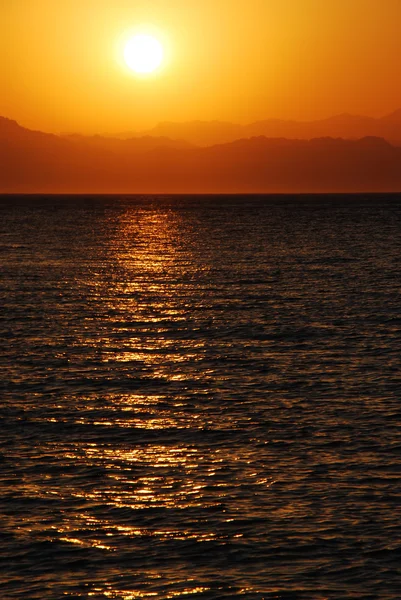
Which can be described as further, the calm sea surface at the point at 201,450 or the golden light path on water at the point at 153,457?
the golden light path on water at the point at 153,457

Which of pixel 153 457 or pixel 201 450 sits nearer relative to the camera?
pixel 153 457

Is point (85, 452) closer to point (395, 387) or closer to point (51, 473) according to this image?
point (51, 473)

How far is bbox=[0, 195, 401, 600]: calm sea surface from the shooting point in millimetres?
25922

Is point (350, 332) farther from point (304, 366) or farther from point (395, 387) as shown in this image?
point (395, 387)

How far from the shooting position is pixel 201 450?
1410 inches

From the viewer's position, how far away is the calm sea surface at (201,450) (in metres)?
25.9

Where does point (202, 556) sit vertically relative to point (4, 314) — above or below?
below

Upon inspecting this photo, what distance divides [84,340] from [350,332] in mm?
16894

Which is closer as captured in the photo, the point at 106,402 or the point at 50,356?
the point at 106,402

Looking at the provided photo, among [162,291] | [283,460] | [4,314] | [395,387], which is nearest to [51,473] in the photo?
[283,460]

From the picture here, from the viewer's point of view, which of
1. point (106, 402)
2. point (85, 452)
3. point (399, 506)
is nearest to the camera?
point (399, 506)

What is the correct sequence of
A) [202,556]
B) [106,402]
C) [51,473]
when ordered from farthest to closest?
1. [106,402]
2. [51,473]
3. [202,556]

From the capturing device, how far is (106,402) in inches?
1708

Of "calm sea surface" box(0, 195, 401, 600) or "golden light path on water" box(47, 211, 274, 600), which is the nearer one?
"calm sea surface" box(0, 195, 401, 600)
